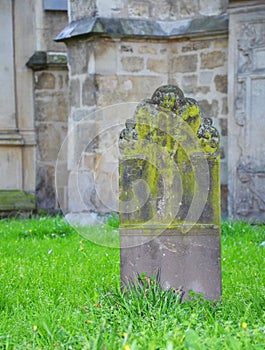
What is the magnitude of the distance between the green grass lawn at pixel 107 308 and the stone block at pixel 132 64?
306 centimetres

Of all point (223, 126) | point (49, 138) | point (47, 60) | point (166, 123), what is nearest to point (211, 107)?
point (223, 126)

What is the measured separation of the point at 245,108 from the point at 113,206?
6.75ft

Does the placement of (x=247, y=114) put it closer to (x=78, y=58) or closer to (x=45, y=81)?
(x=78, y=58)

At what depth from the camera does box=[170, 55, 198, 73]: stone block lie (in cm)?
1004

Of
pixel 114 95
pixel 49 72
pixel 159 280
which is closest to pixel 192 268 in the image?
pixel 159 280

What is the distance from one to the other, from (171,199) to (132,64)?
5.21 metres

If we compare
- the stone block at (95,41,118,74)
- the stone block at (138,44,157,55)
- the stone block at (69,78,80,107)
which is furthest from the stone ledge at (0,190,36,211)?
the stone block at (138,44,157,55)

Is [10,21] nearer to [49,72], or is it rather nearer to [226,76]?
[49,72]

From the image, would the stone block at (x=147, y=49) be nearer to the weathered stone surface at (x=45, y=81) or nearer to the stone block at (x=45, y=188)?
the weathered stone surface at (x=45, y=81)

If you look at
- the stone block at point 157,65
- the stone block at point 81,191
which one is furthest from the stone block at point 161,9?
the stone block at point 81,191

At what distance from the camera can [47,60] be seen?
1198cm

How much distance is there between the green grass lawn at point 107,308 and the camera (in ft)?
12.4

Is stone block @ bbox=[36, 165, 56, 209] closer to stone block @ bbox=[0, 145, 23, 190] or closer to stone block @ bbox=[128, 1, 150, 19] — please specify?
stone block @ bbox=[0, 145, 23, 190]

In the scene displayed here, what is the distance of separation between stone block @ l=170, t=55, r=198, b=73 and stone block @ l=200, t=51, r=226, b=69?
13 centimetres
